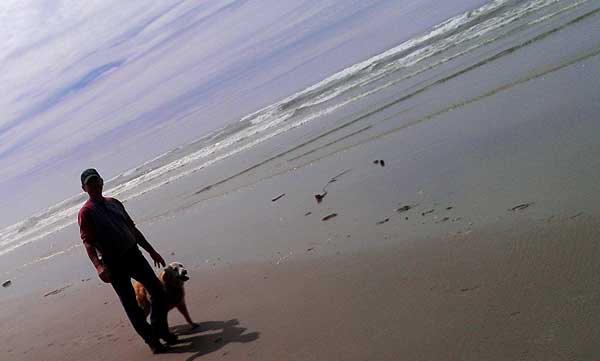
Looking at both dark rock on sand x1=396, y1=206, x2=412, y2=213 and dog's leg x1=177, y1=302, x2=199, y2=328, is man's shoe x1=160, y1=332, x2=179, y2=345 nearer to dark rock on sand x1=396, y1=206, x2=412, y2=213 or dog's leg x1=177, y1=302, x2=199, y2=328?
dog's leg x1=177, y1=302, x2=199, y2=328

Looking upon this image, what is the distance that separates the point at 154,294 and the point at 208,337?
0.79 metres

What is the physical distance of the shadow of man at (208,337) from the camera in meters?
6.11

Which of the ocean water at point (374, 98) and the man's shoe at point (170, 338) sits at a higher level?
the ocean water at point (374, 98)

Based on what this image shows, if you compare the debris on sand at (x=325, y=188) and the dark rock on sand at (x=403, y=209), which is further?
the debris on sand at (x=325, y=188)

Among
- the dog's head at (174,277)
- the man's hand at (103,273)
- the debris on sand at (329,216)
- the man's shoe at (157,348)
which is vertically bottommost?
the man's shoe at (157,348)

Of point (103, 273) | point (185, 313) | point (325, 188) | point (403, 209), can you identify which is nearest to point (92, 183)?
point (103, 273)

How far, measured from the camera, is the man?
236 inches

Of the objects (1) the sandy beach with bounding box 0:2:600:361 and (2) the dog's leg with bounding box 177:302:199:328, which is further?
(2) the dog's leg with bounding box 177:302:199:328

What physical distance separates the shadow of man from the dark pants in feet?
0.98

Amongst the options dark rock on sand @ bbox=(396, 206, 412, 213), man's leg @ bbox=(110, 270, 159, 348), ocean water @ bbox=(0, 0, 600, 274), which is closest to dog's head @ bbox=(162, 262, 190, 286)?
man's leg @ bbox=(110, 270, 159, 348)

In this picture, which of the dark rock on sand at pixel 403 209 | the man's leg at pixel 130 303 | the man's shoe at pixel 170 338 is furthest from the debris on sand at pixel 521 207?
the man's leg at pixel 130 303

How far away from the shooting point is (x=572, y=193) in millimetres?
5809

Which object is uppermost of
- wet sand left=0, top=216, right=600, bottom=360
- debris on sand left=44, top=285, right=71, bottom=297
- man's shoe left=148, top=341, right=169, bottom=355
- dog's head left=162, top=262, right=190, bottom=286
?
dog's head left=162, top=262, right=190, bottom=286

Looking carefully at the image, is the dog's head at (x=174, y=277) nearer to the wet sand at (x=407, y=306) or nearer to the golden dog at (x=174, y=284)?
the golden dog at (x=174, y=284)
